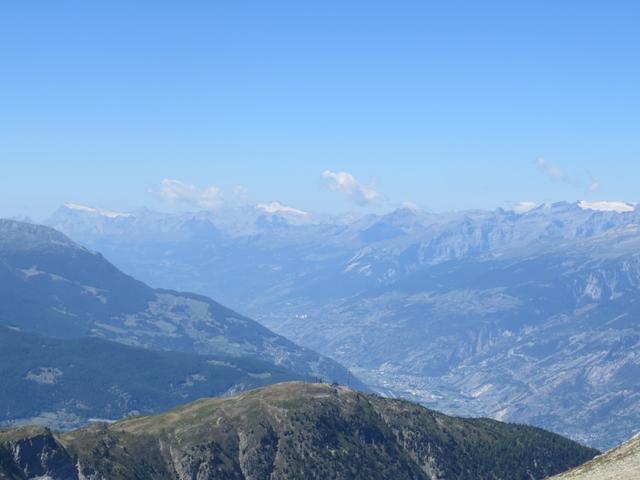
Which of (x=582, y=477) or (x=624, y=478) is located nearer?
(x=624, y=478)
